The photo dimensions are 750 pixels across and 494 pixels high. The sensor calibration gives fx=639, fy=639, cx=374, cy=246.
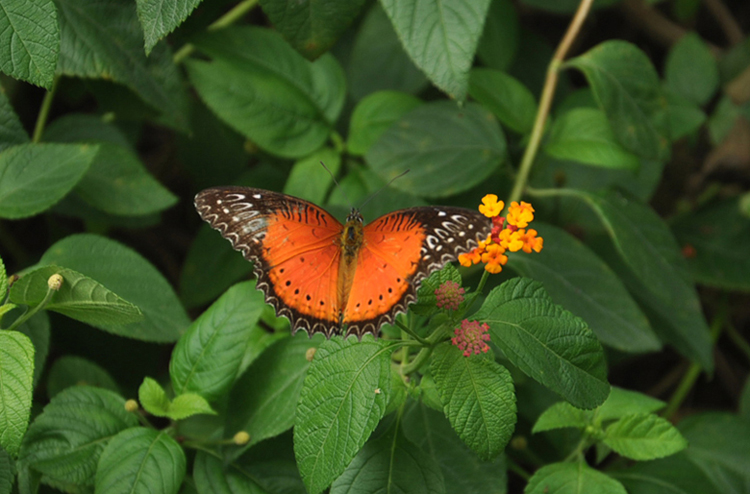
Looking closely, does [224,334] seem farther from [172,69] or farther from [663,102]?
[663,102]

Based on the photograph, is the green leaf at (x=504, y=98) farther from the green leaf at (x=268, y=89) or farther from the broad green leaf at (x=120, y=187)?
the broad green leaf at (x=120, y=187)

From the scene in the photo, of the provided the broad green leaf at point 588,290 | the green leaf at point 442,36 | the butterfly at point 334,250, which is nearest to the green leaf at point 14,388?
the butterfly at point 334,250

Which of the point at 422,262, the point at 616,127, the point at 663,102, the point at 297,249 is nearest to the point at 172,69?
the point at 297,249

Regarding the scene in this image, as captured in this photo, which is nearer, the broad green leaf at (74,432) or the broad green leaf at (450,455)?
the broad green leaf at (74,432)

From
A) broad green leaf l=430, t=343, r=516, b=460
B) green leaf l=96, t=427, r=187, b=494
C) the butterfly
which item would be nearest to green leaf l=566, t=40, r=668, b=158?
the butterfly

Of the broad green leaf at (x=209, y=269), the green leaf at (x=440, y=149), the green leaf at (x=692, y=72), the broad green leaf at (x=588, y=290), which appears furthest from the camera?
the green leaf at (x=692, y=72)

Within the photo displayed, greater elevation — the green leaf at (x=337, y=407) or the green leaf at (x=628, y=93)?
the green leaf at (x=628, y=93)

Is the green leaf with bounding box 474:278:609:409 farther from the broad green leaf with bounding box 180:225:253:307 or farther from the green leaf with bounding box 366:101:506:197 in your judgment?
the broad green leaf with bounding box 180:225:253:307
